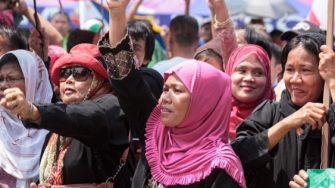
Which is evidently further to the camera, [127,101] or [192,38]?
[192,38]

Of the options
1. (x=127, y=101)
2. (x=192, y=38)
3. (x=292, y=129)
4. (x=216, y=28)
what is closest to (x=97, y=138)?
(x=127, y=101)

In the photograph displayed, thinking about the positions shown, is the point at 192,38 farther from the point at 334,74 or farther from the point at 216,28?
the point at 334,74

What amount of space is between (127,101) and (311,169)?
87cm

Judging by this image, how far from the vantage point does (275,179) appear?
402cm

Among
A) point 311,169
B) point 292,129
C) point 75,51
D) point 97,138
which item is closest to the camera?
point 311,169

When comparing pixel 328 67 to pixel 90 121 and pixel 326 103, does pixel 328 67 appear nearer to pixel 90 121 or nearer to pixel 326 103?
pixel 326 103

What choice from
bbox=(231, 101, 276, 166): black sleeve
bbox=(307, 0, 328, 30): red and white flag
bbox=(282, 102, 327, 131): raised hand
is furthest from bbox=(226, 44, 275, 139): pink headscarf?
bbox=(307, 0, 328, 30): red and white flag

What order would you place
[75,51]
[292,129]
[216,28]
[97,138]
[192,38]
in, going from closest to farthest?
[292,129]
[97,138]
[75,51]
[216,28]
[192,38]

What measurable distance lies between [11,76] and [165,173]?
1388 mm

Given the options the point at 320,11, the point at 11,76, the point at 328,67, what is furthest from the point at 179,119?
the point at 320,11

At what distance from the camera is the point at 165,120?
3922mm

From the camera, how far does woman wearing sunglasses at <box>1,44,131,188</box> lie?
14.1ft

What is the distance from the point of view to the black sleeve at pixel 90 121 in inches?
162

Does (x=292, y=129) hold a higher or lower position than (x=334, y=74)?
lower
